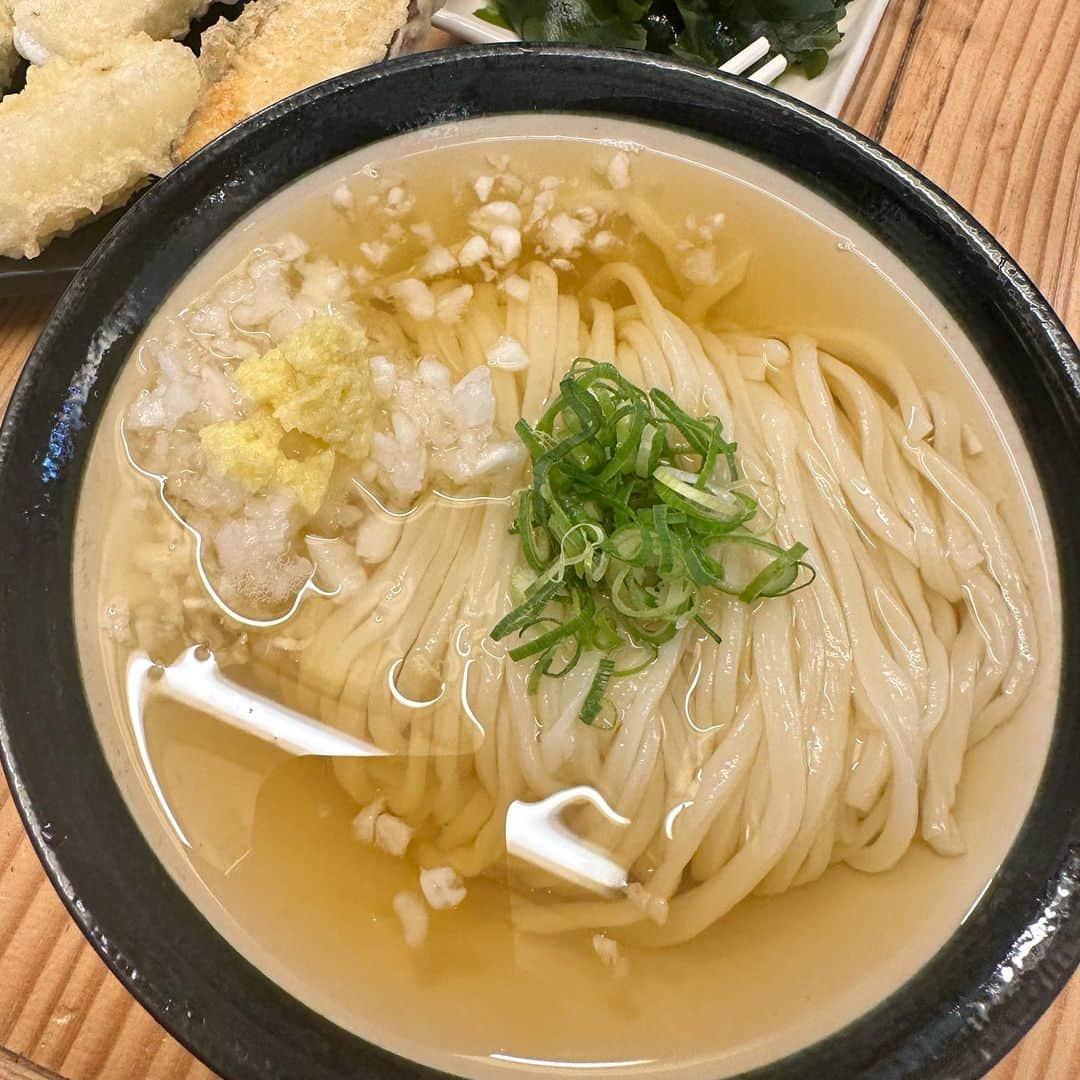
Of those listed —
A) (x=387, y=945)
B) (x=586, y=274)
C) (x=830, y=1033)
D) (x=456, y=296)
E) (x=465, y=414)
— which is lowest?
(x=387, y=945)

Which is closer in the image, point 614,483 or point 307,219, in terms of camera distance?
point 614,483

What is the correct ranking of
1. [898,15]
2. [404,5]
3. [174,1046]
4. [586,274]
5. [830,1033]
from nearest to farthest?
[830,1033] < [174,1046] < [586,274] < [404,5] < [898,15]

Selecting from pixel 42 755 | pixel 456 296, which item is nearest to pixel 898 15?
pixel 456 296

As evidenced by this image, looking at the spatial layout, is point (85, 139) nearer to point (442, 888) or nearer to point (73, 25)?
point (73, 25)

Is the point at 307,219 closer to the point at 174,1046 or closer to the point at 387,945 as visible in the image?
the point at 387,945

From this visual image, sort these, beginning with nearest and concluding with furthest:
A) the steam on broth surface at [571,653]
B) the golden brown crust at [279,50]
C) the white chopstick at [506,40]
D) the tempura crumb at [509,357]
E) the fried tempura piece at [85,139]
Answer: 1. the steam on broth surface at [571,653]
2. the tempura crumb at [509,357]
3. the fried tempura piece at [85,139]
4. the golden brown crust at [279,50]
5. the white chopstick at [506,40]

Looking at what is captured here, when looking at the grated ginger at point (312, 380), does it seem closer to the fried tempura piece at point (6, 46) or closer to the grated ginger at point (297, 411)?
the grated ginger at point (297, 411)

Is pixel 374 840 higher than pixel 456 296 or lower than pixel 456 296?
lower

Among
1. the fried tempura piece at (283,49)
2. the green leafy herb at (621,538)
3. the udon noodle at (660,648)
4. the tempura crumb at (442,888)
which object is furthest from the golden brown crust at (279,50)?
the tempura crumb at (442,888)
